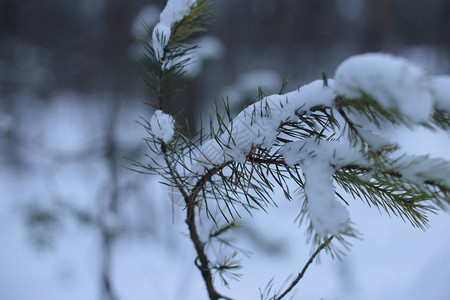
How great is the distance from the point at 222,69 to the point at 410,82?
1050 centimetres

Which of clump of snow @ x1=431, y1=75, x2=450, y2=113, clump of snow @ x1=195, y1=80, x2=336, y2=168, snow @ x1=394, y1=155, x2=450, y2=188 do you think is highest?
clump of snow @ x1=195, y1=80, x2=336, y2=168

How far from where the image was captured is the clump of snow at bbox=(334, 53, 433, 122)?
0.78 feet

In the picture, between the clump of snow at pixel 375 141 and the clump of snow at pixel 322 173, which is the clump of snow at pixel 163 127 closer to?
the clump of snow at pixel 322 173

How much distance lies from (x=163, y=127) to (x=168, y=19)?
19 centimetres

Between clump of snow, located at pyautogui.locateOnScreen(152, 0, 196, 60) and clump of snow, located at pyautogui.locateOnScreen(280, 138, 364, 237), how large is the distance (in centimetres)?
28

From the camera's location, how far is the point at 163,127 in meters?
0.44

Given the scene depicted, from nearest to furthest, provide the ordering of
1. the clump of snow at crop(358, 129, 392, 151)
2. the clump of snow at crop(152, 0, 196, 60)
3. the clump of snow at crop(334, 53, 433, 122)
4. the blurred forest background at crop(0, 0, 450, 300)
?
the clump of snow at crop(334, 53, 433, 122), the clump of snow at crop(358, 129, 392, 151), the clump of snow at crop(152, 0, 196, 60), the blurred forest background at crop(0, 0, 450, 300)

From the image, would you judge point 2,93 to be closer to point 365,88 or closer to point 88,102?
point 88,102

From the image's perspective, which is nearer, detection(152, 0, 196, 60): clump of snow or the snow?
Result: the snow

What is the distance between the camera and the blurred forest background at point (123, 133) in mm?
2043

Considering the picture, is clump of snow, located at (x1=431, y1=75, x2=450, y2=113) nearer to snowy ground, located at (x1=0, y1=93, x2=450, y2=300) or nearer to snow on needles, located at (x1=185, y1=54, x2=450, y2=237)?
snow on needles, located at (x1=185, y1=54, x2=450, y2=237)

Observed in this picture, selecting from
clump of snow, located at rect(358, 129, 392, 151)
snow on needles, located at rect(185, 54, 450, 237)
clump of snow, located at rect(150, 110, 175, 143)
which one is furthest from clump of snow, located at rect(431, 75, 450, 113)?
clump of snow, located at rect(150, 110, 175, 143)

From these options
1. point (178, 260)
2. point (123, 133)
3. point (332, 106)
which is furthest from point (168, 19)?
point (123, 133)

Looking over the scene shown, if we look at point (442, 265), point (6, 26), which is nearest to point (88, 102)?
point (6, 26)
